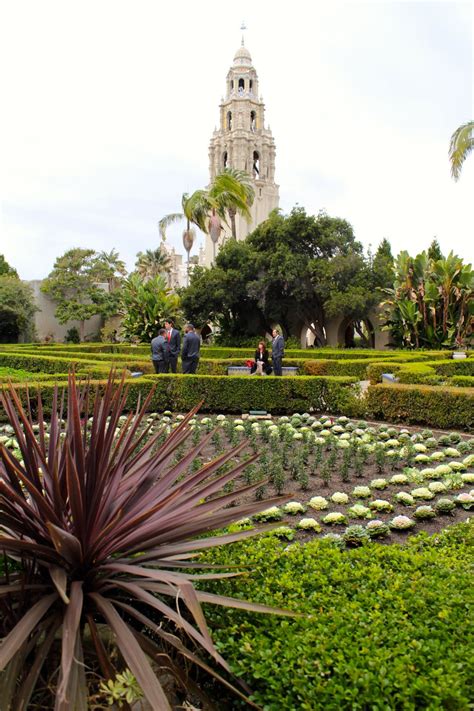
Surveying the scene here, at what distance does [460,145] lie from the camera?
16375 millimetres

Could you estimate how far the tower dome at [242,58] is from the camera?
5172cm

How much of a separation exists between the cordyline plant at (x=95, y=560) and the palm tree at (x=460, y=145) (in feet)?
53.5

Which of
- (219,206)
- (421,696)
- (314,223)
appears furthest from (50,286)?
(421,696)

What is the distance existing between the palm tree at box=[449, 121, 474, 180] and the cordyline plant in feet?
53.5

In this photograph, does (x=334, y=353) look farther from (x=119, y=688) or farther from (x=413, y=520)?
(x=119, y=688)

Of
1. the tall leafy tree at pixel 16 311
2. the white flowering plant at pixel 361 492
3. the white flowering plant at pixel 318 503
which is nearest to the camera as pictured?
the white flowering plant at pixel 318 503

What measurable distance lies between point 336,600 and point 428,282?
22.6 meters

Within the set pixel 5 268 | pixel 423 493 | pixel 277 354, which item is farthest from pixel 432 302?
pixel 5 268

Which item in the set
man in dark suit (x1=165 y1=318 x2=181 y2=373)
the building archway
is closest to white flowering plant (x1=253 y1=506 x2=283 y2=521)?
man in dark suit (x1=165 y1=318 x2=181 y2=373)

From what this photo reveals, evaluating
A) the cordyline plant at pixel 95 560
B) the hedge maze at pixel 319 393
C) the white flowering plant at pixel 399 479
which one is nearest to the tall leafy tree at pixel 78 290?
the hedge maze at pixel 319 393

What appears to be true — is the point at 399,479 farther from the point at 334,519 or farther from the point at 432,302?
the point at 432,302

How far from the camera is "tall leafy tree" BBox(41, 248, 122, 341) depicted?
113 feet

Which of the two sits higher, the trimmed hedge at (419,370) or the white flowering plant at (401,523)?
the trimmed hedge at (419,370)

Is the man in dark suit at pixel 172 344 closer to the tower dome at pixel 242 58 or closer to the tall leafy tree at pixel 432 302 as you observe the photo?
the tall leafy tree at pixel 432 302
